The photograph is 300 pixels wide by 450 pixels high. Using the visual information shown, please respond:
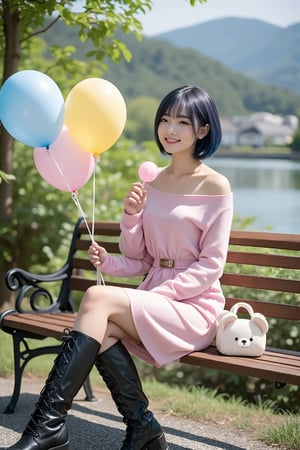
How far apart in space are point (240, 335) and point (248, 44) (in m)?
67.1

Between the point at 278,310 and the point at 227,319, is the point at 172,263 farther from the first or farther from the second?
the point at 278,310

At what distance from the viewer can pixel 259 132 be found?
30.0 metres

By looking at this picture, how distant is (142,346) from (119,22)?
241 centimetres

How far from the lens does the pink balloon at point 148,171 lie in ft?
9.72

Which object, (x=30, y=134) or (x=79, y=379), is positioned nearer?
(x=79, y=379)

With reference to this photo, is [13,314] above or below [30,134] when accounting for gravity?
below

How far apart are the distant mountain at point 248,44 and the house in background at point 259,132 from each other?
2057 millimetres

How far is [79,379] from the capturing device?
263 centimetres

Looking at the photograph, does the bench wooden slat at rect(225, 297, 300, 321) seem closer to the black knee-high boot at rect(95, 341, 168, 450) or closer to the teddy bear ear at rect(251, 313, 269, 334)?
the teddy bear ear at rect(251, 313, 269, 334)

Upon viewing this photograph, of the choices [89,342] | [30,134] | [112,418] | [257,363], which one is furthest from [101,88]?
[112,418]

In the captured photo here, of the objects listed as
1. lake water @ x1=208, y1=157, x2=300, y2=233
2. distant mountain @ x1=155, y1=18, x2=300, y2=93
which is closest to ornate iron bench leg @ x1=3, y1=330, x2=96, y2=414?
lake water @ x1=208, y1=157, x2=300, y2=233

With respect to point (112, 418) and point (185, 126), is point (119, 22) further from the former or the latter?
point (112, 418)

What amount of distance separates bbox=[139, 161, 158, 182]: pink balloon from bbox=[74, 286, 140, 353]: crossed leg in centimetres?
50

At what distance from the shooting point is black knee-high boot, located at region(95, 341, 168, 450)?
8.87 ft
